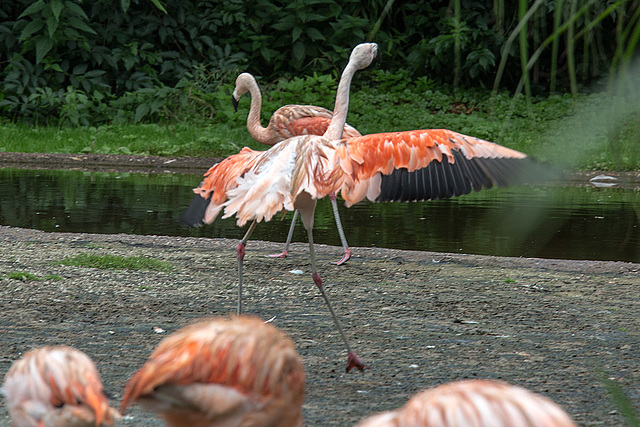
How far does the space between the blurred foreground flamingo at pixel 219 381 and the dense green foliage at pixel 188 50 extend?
13007 millimetres

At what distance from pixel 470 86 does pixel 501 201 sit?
303 inches

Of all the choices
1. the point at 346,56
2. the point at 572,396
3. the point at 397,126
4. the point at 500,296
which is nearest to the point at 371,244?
the point at 500,296

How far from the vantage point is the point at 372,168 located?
421cm

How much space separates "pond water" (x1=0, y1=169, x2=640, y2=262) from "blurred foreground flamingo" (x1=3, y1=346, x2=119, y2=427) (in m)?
4.28

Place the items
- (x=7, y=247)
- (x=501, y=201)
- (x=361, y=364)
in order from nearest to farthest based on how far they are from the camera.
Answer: (x=361, y=364) → (x=7, y=247) → (x=501, y=201)

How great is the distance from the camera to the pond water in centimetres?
662

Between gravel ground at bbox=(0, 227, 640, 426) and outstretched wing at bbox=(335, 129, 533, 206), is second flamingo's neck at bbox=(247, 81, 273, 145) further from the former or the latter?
outstretched wing at bbox=(335, 129, 533, 206)

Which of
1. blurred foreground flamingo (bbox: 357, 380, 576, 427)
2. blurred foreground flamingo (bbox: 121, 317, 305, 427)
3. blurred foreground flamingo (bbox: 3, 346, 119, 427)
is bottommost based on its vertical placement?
blurred foreground flamingo (bbox: 3, 346, 119, 427)

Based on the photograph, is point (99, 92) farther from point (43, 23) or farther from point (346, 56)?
point (346, 56)

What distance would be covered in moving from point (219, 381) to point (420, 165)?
9.87 ft

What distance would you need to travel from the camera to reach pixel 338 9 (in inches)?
624

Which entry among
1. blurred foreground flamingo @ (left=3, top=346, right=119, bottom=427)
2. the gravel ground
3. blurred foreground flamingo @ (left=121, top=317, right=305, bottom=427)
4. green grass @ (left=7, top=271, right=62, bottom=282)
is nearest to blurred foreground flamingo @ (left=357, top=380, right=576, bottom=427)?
blurred foreground flamingo @ (left=121, top=317, right=305, bottom=427)

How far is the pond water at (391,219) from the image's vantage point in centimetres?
662

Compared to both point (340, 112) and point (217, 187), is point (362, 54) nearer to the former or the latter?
point (340, 112)
